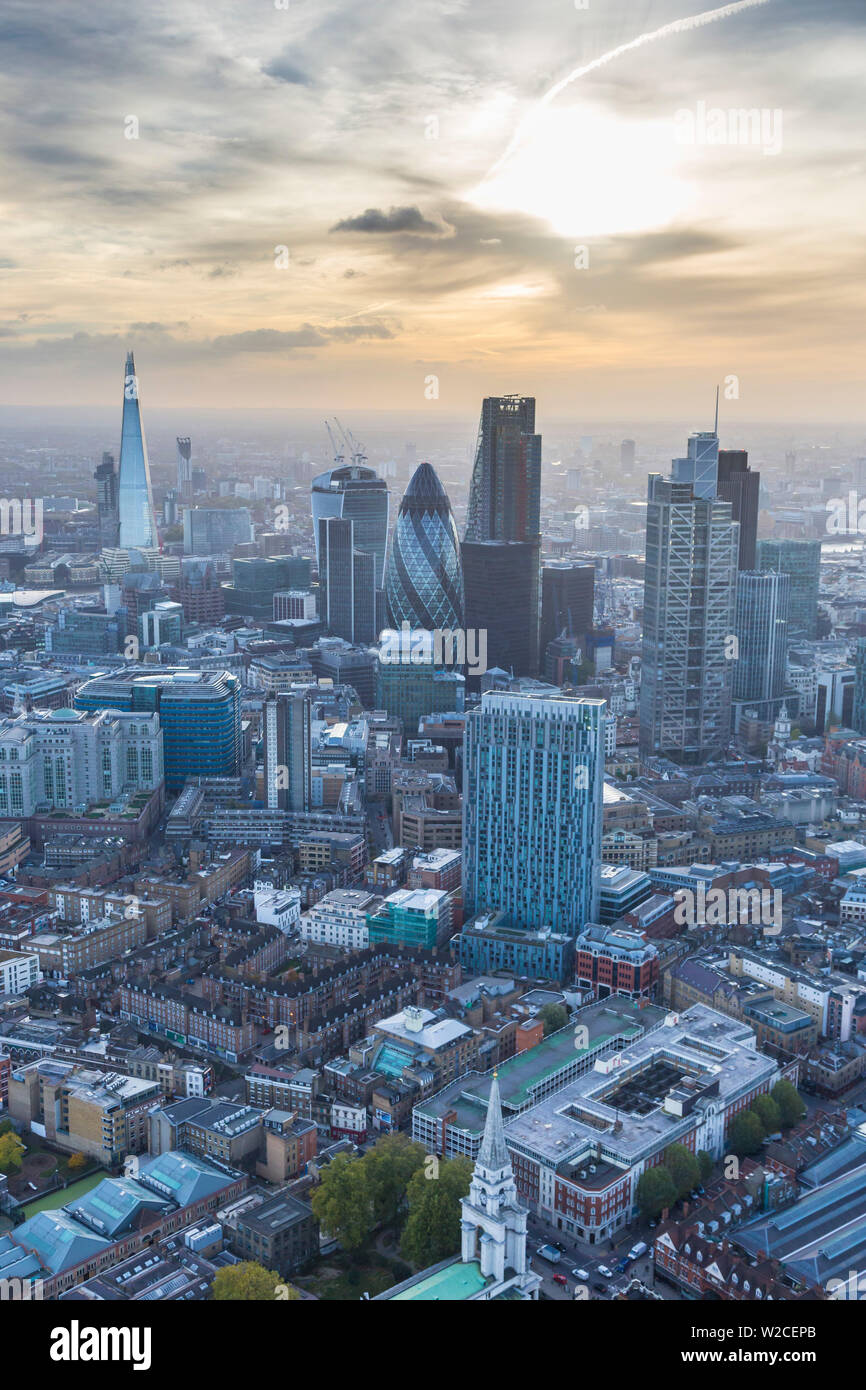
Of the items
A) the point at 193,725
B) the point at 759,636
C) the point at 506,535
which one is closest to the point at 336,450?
the point at 506,535

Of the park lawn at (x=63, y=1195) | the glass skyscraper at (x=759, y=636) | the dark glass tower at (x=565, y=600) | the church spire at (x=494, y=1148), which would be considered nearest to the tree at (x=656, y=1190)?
the church spire at (x=494, y=1148)

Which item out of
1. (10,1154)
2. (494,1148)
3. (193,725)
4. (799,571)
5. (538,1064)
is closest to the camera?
(494,1148)

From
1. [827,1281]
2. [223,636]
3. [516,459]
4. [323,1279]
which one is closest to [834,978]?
[827,1281]

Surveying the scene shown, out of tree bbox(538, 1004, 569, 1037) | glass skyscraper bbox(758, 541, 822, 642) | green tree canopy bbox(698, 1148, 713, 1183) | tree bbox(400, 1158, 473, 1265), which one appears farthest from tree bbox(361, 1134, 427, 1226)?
glass skyscraper bbox(758, 541, 822, 642)

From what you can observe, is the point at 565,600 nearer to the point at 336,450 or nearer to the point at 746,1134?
the point at 336,450

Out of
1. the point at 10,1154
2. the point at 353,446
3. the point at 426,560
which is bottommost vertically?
the point at 10,1154

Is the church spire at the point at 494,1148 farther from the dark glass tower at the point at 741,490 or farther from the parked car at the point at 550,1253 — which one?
the dark glass tower at the point at 741,490

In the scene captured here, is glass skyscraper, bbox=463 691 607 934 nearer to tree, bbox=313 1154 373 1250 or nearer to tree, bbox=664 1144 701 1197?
tree, bbox=664 1144 701 1197
